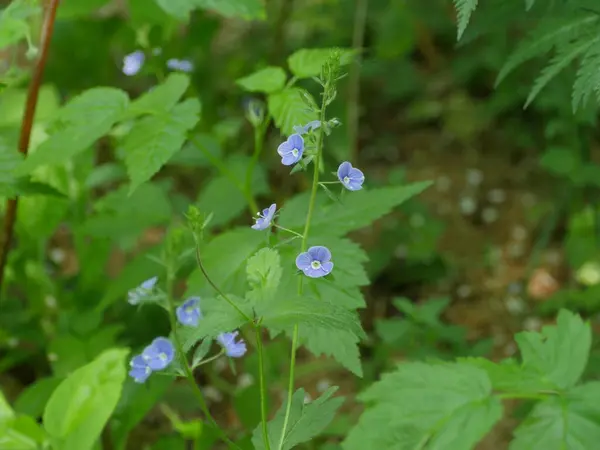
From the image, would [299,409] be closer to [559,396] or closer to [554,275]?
[559,396]

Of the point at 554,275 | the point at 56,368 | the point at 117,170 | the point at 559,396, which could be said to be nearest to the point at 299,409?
the point at 559,396

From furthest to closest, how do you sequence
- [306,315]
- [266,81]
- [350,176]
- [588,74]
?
[266,81] < [588,74] < [350,176] < [306,315]

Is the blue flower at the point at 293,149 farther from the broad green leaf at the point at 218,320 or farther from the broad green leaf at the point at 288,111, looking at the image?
the broad green leaf at the point at 288,111

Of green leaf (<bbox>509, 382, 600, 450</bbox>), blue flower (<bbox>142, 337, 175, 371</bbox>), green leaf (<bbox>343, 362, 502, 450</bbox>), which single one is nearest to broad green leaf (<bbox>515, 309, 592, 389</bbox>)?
green leaf (<bbox>509, 382, 600, 450</bbox>)

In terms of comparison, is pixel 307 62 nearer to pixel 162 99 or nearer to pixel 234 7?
pixel 234 7

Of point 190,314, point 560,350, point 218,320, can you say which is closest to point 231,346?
point 190,314

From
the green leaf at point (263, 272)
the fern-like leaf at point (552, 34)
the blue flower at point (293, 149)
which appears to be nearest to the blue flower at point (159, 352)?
the green leaf at point (263, 272)

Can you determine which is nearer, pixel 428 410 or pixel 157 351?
pixel 428 410
